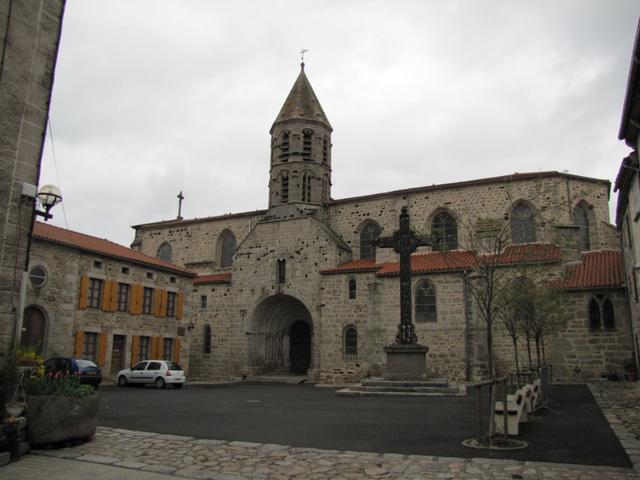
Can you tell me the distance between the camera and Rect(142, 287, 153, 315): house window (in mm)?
26500

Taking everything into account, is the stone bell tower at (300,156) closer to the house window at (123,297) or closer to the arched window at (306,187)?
the arched window at (306,187)

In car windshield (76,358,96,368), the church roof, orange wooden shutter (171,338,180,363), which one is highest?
the church roof

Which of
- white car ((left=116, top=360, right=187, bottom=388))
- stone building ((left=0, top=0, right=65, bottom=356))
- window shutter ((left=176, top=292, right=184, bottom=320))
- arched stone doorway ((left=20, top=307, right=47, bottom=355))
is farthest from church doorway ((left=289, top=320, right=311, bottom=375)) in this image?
stone building ((left=0, top=0, right=65, bottom=356))

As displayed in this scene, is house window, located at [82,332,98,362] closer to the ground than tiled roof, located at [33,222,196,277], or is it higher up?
closer to the ground

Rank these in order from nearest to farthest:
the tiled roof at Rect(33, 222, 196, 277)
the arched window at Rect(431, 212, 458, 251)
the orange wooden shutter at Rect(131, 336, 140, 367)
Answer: the tiled roof at Rect(33, 222, 196, 277), the orange wooden shutter at Rect(131, 336, 140, 367), the arched window at Rect(431, 212, 458, 251)

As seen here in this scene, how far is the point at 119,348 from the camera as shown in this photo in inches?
992

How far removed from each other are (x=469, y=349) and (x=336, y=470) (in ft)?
63.3

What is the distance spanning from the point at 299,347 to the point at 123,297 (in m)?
11.5

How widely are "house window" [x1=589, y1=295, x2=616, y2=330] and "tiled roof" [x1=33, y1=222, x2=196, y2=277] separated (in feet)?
65.2

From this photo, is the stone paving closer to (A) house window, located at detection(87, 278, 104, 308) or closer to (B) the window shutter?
(A) house window, located at detection(87, 278, 104, 308)

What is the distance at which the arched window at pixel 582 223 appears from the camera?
89.7 feet

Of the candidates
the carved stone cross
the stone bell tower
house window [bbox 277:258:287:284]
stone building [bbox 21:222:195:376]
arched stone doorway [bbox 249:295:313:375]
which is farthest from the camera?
the stone bell tower

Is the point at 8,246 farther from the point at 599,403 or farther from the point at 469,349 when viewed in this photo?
the point at 469,349

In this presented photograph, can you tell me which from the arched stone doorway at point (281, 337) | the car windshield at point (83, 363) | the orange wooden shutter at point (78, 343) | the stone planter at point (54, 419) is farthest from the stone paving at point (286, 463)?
the arched stone doorway at point (281, 337)
